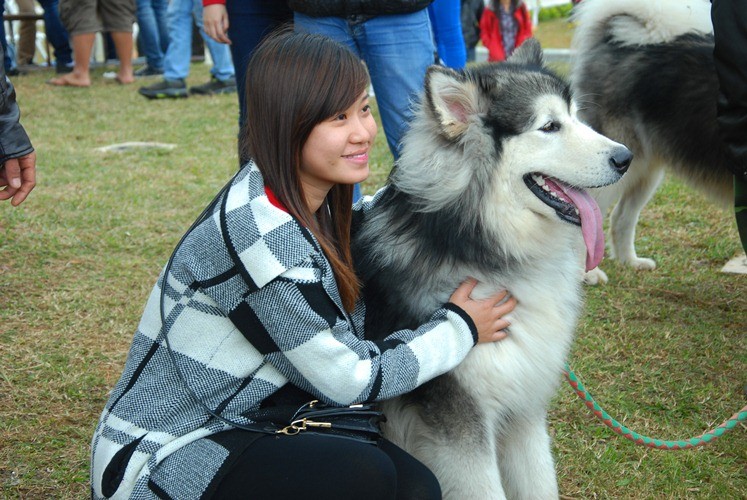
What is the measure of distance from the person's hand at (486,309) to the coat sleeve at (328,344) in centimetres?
3

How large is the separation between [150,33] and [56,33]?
113cm

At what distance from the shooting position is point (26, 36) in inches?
422

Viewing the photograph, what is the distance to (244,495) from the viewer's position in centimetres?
176

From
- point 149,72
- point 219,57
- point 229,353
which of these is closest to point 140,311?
point 229,353

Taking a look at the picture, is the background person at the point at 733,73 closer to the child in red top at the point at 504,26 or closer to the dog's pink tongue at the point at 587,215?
the dog's pink tongue at the point at 587,215

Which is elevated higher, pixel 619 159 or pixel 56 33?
pixel 619 159

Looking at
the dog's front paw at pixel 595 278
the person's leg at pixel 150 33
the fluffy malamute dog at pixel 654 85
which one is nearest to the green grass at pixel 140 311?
the dog's front paw at pixel 595 278

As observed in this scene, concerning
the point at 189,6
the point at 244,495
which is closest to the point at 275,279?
the point at 244,495

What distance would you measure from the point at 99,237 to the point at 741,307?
3.41 meters

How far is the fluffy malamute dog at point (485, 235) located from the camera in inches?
80.6

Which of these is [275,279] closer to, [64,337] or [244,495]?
[244,495]

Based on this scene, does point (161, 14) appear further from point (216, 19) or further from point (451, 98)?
point (451, 98)

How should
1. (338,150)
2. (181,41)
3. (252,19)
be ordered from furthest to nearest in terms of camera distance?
(181,41)
(252,19)
(338,150)

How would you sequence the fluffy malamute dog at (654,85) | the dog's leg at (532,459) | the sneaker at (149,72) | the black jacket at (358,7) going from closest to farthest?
1. the dog's leg at (532,459)
2. the black jacket at (358,7)
3. the fluffy malamute dog at (654,85)
4. the sneaker at (149,72)
